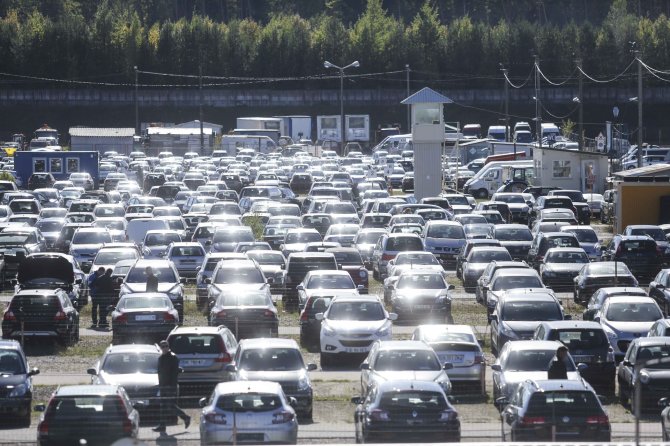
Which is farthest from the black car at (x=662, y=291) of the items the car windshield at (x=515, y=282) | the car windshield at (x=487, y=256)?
the car windshield at (x=487, y=256)

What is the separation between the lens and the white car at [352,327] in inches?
1075

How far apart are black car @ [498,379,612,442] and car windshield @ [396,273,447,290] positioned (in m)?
12.8

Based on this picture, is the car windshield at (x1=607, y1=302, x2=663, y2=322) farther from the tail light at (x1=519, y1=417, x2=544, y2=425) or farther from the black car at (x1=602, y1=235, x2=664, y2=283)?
the black car at (x1=602, y1=235, x2=664, y2=283)

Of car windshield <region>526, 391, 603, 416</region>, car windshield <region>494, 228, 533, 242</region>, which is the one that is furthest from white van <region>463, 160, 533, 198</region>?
car windshield <region>526, 391, 603, 416</region>

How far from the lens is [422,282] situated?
1289 inches

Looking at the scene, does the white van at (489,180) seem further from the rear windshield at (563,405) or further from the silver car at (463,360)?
the rear windshield at (563,405)

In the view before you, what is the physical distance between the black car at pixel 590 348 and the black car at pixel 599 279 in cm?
914

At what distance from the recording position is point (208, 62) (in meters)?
151

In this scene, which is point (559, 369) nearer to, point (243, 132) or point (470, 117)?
point (243, 132)

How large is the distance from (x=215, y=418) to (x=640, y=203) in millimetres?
32852

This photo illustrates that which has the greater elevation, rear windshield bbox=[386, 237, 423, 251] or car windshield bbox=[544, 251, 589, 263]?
rear windshield bbox=[386, 237, 423, 251]

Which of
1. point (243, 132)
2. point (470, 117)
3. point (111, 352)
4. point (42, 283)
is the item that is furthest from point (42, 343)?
point (470, 117)

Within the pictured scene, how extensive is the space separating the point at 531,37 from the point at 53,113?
5058cm

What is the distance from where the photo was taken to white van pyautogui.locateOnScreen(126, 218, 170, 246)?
153ft
